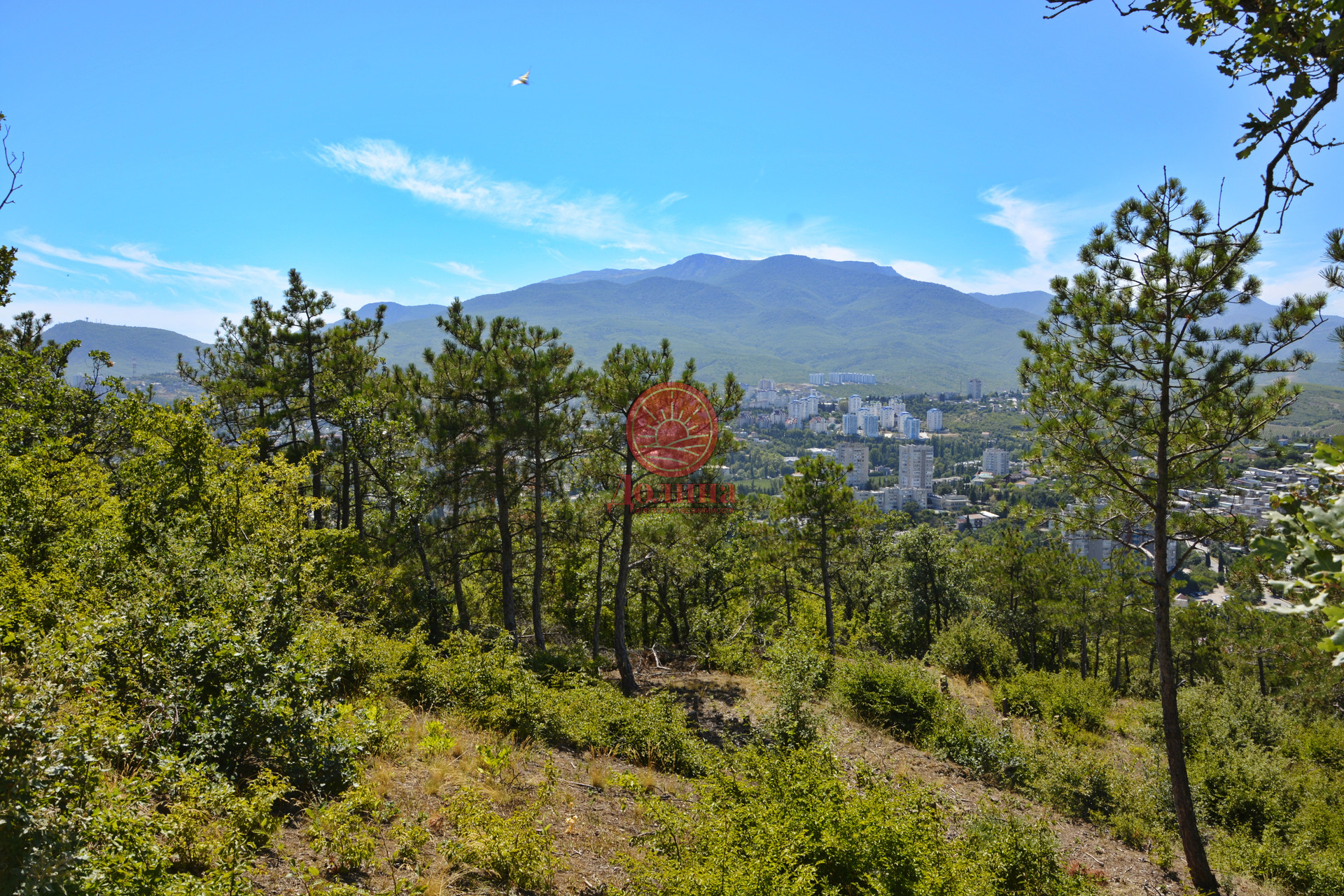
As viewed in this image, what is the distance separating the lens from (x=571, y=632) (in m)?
21.5

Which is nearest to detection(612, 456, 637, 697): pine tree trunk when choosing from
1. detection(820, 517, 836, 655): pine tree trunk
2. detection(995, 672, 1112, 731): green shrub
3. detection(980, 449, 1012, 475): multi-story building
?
detection(820, 517, 836, 655): pine tree trunk

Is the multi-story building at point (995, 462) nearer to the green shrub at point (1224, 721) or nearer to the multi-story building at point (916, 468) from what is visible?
the multi-story building at point (916, 468)

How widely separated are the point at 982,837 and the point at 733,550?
14.7 m

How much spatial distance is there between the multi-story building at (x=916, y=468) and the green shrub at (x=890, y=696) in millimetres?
114523

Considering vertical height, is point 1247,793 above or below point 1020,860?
below

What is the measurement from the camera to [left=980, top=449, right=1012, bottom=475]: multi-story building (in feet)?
431

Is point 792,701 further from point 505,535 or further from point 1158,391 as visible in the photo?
point 505,535

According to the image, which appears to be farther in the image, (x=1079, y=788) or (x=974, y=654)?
(x=974, y=654)

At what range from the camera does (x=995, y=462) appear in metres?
133

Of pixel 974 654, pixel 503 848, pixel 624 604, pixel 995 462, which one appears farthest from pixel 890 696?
pixel 995 462

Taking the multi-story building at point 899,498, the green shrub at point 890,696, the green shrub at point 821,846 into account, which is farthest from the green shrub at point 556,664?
the multi-story building at point 899,498

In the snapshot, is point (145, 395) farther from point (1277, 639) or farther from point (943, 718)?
point (1277, 639)

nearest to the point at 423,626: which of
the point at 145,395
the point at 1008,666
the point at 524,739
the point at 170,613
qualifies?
the point at 524,739

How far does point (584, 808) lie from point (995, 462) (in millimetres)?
149582
